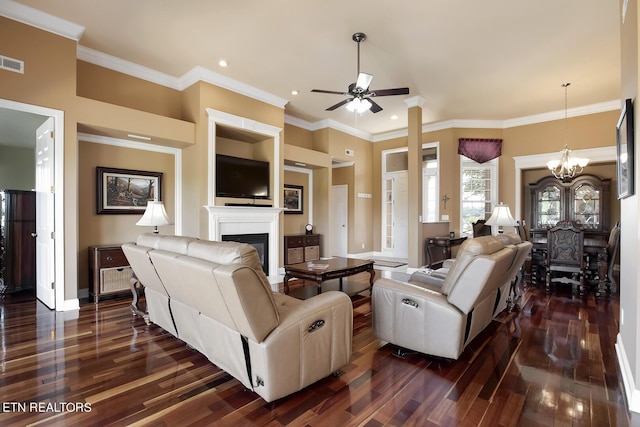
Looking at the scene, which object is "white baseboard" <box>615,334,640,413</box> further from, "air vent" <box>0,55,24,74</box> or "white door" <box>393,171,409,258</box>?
"air vent" <box>0,55,24,74</box>

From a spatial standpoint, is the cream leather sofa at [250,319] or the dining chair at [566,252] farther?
the dining chair at [566,252]

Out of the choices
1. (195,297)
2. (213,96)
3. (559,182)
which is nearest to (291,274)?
(195,297)

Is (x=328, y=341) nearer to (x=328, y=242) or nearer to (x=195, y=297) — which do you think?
(x=195, y=297)

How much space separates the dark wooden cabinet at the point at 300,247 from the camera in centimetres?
659

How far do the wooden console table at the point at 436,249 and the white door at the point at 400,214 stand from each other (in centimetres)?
182

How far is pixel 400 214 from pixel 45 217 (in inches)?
282

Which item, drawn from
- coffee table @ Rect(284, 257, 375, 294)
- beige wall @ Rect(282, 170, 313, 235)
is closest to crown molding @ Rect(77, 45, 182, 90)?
beige wall @ Rect(282, 170, 313, 235)

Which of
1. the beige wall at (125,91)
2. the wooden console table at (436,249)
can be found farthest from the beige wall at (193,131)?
the wooden console table at (436,249)

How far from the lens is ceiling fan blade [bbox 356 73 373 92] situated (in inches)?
146

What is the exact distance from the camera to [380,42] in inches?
161

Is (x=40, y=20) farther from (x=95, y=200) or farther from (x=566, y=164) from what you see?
(x=566, y=164)

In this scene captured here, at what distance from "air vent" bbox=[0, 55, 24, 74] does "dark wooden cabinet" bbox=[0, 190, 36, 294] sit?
1924mm

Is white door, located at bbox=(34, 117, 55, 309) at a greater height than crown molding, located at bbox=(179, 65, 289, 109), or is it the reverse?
crown molding, located at bbox=(179, 65, 289, 109)

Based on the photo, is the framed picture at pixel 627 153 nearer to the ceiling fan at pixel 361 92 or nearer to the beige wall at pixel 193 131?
the ceiling fan at pixel 361 92
